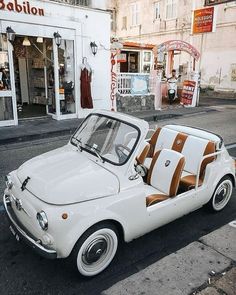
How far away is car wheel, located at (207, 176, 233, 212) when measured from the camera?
407 cm

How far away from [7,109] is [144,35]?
19.7m

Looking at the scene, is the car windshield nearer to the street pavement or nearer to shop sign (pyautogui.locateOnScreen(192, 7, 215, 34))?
the street pavement

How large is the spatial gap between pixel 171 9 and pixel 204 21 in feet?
21.9

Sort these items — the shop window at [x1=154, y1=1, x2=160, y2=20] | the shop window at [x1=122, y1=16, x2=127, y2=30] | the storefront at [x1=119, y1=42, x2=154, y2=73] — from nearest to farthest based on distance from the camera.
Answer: the storefront at [x1=119, y1=42, x2=154, y2=73], the shop window at [x1=154, y1=1, x2=160, y2=20], the shop window at [x1=122, y1=16, x2=127, y2=30]

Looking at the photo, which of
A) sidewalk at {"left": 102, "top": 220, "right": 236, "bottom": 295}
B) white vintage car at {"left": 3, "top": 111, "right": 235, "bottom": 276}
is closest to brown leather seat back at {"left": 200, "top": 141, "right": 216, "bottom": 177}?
white vintage car at {"left": 3, "top": 111, "right": 235, "bottom": 276}

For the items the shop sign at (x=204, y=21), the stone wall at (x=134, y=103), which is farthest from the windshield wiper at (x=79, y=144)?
the shop sign at (x=204, y=21)

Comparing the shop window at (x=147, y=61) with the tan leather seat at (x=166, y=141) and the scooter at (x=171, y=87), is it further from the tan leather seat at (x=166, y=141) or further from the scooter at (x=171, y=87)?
the tan leather seat at (x=166, y=141)

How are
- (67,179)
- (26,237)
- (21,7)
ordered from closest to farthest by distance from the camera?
(26,237)
(67,179)
(21,7)

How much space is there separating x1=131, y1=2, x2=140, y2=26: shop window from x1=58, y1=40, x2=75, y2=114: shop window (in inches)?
721

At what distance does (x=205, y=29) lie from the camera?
17406mm

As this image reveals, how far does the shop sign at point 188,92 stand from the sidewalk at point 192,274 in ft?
42.2

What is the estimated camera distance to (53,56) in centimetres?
1040

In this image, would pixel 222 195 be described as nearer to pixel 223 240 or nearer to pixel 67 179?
pixel 223 240

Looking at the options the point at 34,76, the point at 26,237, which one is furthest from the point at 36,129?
the point at 26,237
